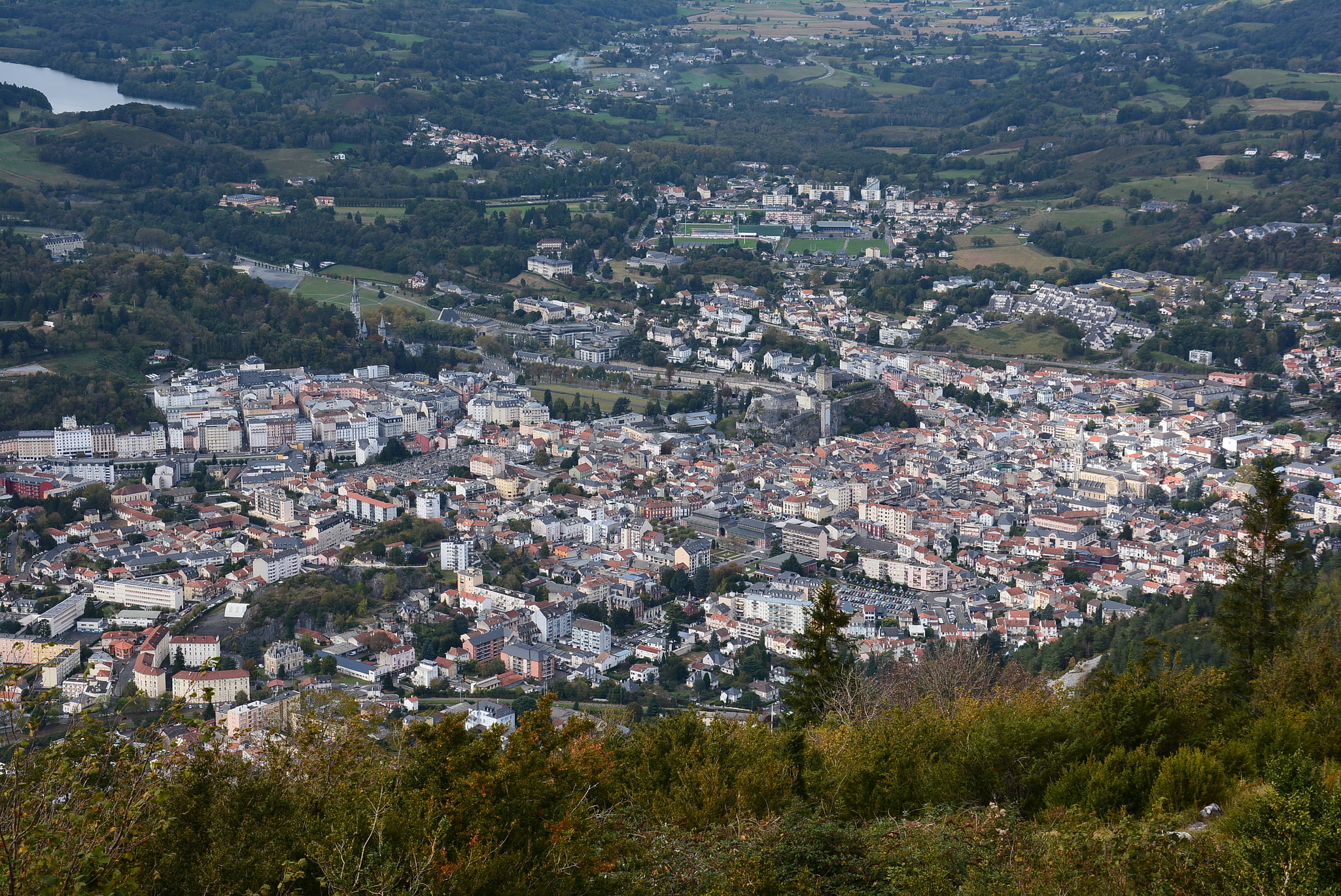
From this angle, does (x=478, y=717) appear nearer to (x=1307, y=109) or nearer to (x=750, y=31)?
(x=1307, y=109)

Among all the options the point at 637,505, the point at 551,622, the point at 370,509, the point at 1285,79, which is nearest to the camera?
the point at 551,622

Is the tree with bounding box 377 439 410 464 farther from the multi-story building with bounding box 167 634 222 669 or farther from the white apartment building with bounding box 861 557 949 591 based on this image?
the white apartment building with bounding box 861 557 949 591

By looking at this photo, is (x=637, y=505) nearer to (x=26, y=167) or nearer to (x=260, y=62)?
(x=26, y=167)

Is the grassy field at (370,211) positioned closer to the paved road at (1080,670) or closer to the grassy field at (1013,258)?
the grassy field at (1013,258)

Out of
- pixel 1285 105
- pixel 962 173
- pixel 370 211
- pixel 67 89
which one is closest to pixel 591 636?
pixel 370 211

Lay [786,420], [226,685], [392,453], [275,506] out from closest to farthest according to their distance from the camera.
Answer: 1. [226,685]
2. [275,506]
3. [392,453]
4. [786,420]

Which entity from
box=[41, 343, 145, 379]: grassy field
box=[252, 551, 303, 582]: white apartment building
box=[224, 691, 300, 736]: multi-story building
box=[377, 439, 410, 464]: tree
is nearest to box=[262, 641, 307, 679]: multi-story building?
box=[224, 691, 300, 736]: multi-story building

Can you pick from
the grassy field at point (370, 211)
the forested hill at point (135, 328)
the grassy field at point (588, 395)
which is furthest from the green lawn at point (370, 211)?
the grassy field at point (588, 395)
